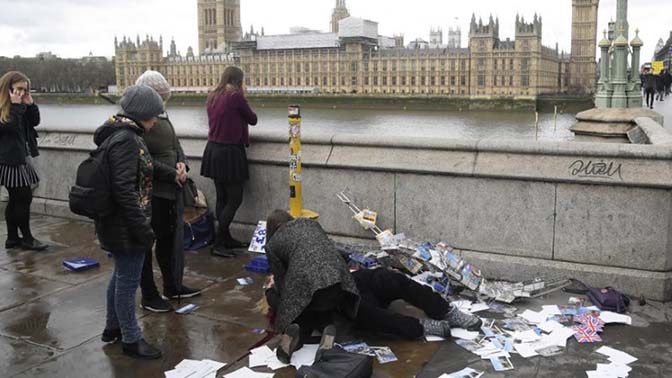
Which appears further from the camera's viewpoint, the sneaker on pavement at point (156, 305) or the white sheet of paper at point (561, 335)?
the sneaker on pavement at point (156, 305)

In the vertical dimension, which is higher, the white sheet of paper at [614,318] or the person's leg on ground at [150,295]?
the person's leg on ground at [150,295]

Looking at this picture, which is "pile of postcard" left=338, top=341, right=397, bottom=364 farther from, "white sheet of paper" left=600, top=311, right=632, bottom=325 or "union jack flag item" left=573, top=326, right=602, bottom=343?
"white sheet of paper" left=600, top=311, right=632, bottom=325

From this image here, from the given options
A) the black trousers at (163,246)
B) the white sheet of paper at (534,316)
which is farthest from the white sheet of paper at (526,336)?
the black trousers at (163,246)

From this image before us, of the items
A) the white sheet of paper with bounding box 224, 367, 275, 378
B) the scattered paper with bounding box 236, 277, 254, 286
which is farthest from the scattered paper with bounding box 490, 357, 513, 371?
the scattered paper with bounding box 236, 277, 254, 286

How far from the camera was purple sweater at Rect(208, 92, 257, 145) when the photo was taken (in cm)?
611

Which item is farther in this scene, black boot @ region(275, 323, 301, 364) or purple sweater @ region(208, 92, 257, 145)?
purple sweater @ region(208, 92, 257, 145)

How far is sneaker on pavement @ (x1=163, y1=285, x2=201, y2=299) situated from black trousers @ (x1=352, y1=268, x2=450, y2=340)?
1.44 metres

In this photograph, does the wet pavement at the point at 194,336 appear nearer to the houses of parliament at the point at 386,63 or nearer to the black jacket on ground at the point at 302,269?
the black jacket on ground at the point at 302,269

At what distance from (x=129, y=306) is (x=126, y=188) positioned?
785 mm

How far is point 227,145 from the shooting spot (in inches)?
247

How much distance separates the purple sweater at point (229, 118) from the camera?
6113 mm

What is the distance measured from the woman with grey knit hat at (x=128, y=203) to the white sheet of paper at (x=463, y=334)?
1.87 metres

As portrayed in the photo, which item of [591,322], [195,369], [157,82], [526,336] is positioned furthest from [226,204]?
[591,322]

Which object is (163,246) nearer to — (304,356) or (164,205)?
(164,205)
